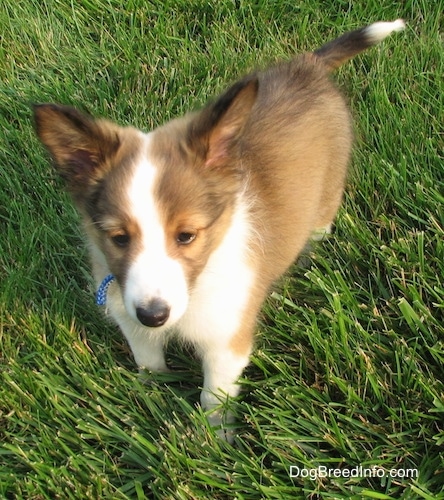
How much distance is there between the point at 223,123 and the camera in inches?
97.7

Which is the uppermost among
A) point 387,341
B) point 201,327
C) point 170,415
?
point 201,327

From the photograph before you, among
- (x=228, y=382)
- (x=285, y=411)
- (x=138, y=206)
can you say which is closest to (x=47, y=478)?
(x=228, y=382)

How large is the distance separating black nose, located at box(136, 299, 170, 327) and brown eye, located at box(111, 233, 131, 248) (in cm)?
26

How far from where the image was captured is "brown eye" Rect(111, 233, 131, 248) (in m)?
2.37

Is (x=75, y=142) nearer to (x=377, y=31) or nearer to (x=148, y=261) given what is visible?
(x=148, y=261)

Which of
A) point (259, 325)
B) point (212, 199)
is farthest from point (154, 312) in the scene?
point (259, 325)

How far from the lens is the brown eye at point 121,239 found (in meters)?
2.37

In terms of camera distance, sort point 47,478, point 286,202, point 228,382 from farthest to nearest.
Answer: point 286,202 → point 228,382 → point 47,478

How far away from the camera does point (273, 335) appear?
3289 millimetres

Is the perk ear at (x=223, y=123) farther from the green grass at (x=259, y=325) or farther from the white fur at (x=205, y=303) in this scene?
the green grass at (x=259, y=325)

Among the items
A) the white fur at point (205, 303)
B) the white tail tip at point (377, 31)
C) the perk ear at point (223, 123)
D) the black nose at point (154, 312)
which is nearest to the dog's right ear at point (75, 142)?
the white fur at point (205, 303)

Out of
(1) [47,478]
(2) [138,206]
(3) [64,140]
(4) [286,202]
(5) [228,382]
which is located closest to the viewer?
(2) [138,206]

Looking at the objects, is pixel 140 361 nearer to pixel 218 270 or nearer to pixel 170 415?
pixel 170 415

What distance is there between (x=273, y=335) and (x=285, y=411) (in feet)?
1.59
